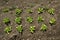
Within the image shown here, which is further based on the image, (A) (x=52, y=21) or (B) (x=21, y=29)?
(A) (x=52, y=21)

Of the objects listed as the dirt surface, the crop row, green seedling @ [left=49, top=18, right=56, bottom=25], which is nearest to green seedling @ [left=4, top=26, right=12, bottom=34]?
the crop row

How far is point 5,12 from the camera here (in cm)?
1052

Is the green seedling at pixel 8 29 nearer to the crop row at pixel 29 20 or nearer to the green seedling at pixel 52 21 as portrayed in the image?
the crop row at pixel 29 20

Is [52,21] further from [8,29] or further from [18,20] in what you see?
[8,29]

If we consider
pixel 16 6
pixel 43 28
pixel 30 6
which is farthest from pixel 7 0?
pixel 43 28

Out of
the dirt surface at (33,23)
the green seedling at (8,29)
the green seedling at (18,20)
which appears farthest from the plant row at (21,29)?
the green seedling at (18,20)

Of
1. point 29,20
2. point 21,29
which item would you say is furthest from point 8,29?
point 29,20

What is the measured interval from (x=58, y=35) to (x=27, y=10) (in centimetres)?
264

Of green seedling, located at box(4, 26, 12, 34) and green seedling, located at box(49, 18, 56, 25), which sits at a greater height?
green seedling, located at box(49, 18, 56, 25)

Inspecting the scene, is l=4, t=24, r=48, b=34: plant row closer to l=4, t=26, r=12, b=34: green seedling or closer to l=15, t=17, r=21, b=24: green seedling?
l=4, t=26, r=12, b=34: green seedling

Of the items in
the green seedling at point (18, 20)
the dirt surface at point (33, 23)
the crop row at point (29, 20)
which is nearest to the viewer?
the dirt surface at point (33, 23)

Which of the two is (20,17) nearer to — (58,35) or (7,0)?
(7,0)

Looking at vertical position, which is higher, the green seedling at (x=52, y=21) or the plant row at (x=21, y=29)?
the green seedling at (x=52, y=21)

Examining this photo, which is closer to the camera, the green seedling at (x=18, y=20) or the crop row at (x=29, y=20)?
the crop row at (x=29, y=20)
